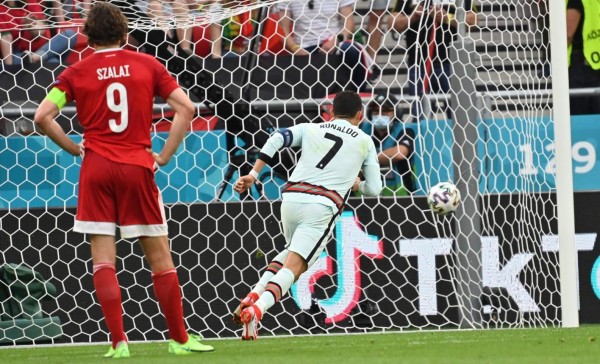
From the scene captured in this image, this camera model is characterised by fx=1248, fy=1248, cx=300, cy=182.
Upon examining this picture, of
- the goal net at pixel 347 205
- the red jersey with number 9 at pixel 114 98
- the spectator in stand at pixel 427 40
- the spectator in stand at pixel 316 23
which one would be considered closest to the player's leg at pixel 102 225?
the red jersey with number 9 at pixel 114 98

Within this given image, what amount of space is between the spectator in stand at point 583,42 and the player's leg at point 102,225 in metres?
6.14

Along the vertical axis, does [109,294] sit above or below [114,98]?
below

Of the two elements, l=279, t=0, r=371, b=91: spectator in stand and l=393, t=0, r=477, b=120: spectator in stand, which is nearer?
l=393, t=0, r=477, b=120: spectator in stand

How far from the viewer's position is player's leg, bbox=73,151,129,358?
6.24 m

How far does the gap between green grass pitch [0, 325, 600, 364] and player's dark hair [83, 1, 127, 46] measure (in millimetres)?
1613

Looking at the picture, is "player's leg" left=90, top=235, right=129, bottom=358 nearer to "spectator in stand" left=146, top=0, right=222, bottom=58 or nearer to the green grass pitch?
the green grass pitch

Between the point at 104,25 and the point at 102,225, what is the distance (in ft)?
3.28

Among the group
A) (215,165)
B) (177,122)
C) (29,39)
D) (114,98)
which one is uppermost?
(29,39)

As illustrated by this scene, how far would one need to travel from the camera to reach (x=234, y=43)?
11117 mm

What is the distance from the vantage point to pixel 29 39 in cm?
1025

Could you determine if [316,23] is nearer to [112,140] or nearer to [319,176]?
[319,176]

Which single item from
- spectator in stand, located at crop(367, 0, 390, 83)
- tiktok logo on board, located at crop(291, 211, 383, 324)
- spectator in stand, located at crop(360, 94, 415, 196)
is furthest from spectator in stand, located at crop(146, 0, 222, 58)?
tiktok logo on board, located at crop(291, 211, 383, 324)

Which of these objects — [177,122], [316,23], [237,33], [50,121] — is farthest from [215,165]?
[50,121]

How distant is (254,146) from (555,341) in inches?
149
